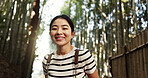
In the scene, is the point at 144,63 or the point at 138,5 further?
the point at 138,5

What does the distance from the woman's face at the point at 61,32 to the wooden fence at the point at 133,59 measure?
2.98m

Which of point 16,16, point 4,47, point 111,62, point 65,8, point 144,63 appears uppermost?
point 65,8

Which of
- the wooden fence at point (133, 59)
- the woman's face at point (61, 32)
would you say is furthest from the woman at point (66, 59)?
the wooden fence at point (133, 59)

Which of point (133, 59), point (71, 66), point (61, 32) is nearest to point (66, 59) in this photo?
point (71, 66)

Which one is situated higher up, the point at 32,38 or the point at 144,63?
the point at 32,38

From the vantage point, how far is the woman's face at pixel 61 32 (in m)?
1.05

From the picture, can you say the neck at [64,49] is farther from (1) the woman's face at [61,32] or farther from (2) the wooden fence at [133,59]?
(2) the wooden fence at [133,59]

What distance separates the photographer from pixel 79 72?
1.04m

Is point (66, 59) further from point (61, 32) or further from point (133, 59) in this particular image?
point (133, 59)

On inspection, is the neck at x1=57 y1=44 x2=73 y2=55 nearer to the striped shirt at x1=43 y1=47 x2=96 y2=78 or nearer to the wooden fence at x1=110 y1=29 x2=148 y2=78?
the striped shirt at x1=43 y1=47 x2=96 y2=78

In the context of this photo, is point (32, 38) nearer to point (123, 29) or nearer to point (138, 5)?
point (123, 29)

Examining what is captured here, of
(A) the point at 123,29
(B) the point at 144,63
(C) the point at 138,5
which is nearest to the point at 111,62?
(A) the point at 123,29

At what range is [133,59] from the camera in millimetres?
4496

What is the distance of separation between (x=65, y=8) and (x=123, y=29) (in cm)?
1136
